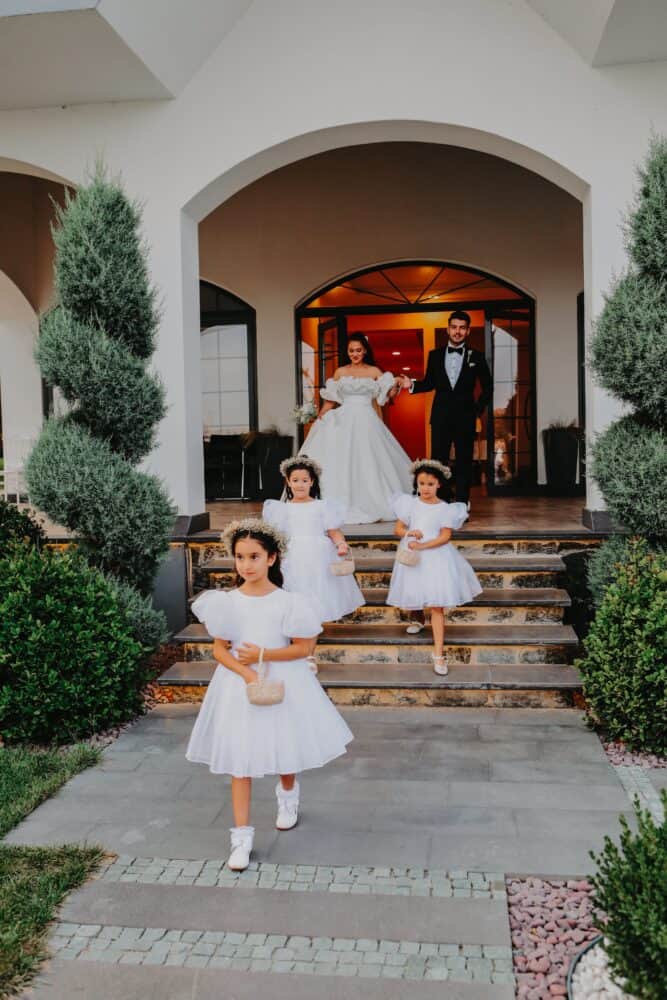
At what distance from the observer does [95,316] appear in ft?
19.2

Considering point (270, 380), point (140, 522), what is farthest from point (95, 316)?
point (270, 380)

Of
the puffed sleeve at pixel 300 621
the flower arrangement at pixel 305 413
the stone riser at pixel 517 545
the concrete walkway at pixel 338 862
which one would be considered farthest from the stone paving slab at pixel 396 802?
the flower arrangement at pixel 305 413

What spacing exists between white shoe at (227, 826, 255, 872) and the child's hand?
67cm

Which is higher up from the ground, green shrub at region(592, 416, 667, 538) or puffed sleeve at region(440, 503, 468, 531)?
green shrub at region(592, 416, 667, 538)

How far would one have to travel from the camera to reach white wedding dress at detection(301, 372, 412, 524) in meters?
7.89

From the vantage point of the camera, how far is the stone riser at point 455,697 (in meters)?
5.40

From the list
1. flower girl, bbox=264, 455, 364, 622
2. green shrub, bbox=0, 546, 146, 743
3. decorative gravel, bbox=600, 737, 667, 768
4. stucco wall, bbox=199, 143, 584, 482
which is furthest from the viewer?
stucco wall, bbox=199, 143, 584, 482

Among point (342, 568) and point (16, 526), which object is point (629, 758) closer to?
point (342, 568)

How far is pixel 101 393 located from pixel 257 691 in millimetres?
3039

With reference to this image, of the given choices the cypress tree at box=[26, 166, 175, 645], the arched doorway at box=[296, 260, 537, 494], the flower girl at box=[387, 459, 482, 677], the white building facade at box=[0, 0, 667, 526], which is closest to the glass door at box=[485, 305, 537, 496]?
the arched doorway at box=[296, 260, 537, 494]

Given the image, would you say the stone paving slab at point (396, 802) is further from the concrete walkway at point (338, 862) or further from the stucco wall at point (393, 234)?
the stucco wall at point (393, 234)

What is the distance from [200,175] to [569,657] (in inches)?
187

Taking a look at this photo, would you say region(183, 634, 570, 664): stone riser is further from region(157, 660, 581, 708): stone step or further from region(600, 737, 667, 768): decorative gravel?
region(600, 737, 667, 768): decorative gravel

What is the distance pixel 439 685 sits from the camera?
17.8 ft
